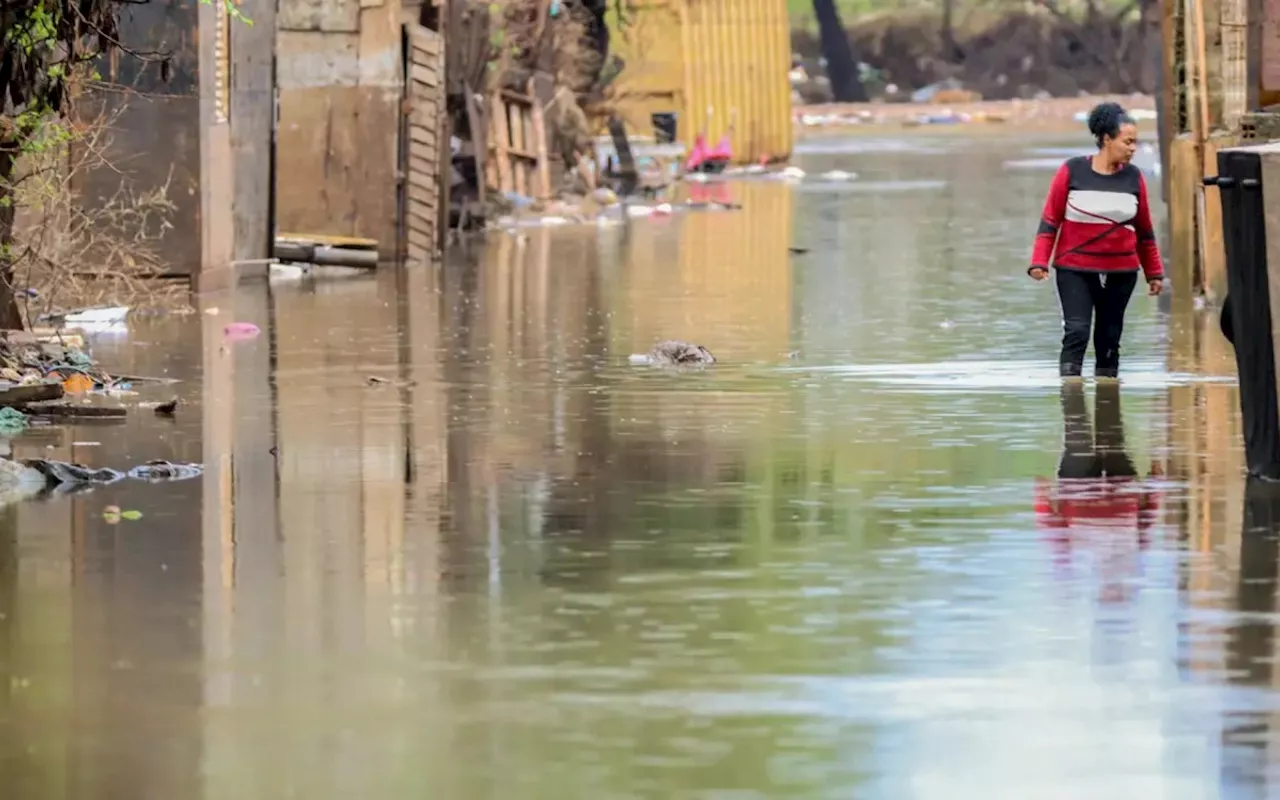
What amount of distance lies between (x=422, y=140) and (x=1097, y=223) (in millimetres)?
13525

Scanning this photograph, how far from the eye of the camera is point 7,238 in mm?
15852

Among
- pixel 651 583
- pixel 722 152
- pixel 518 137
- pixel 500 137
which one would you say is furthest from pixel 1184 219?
pixel 722 152

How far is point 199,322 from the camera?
20.8 m

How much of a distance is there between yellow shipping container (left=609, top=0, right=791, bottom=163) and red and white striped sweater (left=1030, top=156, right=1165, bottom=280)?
34.6 meters

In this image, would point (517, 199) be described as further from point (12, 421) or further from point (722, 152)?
point (12, 421)

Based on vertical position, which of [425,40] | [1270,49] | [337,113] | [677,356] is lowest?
[677,356]

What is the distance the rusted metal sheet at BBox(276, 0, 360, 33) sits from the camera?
27406mm

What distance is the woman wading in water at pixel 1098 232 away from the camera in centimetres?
1532

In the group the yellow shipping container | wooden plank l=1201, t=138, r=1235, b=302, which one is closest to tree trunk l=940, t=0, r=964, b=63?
the yellow shipping container

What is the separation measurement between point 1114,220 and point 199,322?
24.8 feet

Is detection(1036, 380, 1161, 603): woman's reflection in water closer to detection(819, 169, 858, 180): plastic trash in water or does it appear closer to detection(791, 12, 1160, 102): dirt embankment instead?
detection(819, 169, 858, 180): plastic trash in water

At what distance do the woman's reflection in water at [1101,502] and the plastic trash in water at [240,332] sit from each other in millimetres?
6777

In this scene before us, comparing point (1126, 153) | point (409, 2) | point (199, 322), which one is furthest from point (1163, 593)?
point (409, 2)


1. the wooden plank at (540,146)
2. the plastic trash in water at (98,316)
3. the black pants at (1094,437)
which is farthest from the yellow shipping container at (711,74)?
the black pants at (1094,437)
